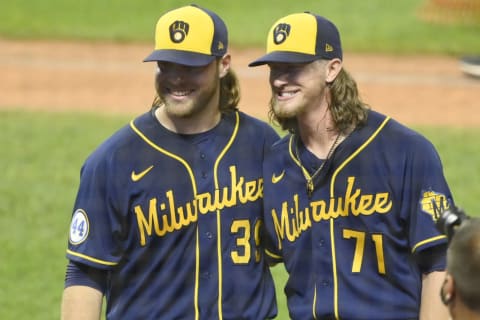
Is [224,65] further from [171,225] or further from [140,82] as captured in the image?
[140,82]

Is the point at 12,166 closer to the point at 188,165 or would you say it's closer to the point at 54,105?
the point at 54,105

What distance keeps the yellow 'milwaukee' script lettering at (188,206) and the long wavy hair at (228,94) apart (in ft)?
0.91

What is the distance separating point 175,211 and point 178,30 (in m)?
0.69

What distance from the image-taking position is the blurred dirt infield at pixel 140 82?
13852mm

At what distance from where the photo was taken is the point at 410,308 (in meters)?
4.54

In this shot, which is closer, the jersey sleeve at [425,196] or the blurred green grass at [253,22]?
the jersey sleeve at [425,196]

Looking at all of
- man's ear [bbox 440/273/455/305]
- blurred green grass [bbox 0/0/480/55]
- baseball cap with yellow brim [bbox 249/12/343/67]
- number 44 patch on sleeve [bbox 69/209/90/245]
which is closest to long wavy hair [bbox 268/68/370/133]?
baseball cap with yellow brim [bbox 249/12/343/67]

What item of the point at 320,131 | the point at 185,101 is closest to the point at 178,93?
the point at 185,101

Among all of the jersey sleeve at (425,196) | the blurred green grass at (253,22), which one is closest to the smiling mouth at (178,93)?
the jersey sleeve at (425,196)

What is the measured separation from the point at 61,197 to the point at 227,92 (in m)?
5.24

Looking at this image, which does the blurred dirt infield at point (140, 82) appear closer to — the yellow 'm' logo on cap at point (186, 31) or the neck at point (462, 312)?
the yellow 'm' logo on cap at point (186, 31)

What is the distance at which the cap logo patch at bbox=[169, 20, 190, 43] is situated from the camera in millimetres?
4715

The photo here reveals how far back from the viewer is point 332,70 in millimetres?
4734

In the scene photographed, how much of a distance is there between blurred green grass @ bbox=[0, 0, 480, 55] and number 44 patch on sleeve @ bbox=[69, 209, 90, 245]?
1272cm
